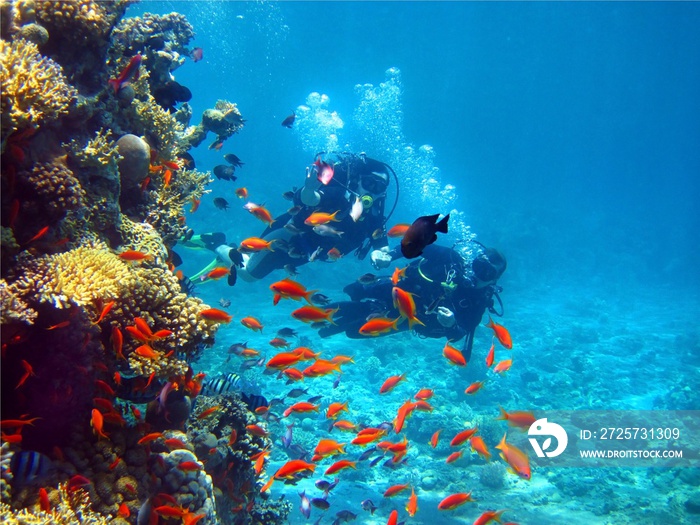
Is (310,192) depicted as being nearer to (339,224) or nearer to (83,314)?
(339,224)

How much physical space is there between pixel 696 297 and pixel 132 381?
46.1 meters

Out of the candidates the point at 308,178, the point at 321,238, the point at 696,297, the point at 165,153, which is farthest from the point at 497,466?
the point at 696,297

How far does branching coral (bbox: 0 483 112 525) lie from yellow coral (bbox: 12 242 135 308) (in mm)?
1265

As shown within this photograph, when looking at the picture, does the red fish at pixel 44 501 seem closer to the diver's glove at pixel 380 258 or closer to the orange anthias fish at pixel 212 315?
the orange anthias fish at pixel 212 315

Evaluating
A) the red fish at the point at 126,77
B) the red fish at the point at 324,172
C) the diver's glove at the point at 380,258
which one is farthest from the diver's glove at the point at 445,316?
the red fish at the point at 126,77

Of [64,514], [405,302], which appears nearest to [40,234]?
[64,514]

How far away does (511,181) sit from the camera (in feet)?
311

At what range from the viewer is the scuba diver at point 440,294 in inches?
303

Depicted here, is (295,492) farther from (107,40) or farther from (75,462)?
(107,40)

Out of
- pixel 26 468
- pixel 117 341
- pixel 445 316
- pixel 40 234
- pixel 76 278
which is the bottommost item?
pixel 26 468

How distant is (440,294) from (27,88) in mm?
7465

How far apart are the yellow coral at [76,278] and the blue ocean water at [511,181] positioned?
21.8 feet

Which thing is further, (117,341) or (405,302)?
(405,302)

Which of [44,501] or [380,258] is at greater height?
[380,258]
